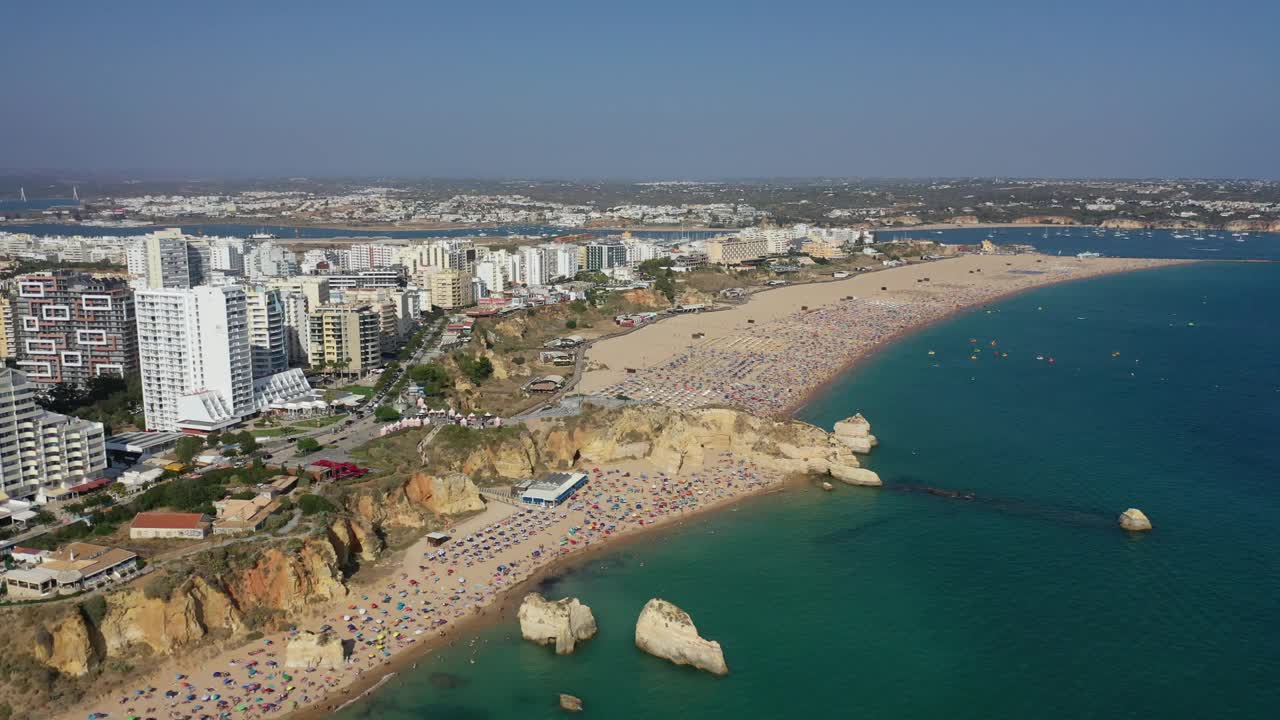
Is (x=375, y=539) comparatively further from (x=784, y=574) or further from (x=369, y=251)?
(x=369, y=251)

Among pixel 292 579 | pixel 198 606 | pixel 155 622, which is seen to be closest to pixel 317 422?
pixel 292 579

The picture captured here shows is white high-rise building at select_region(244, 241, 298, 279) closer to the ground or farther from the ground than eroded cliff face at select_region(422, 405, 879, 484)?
farther from the ground

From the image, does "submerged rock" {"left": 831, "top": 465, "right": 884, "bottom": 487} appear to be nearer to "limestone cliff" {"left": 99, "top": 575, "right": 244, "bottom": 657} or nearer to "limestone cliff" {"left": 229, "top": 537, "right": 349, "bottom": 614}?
"limestone cliff" {"left": 229, "top": 537, "right": 349, "bottom": 614}

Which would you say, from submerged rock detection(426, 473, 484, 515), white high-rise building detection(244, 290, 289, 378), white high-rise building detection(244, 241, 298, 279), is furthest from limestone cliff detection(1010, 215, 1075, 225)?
submerged rock detection(426, 473, 484, 515)

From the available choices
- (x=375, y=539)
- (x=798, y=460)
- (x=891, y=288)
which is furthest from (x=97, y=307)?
(x=891, y=288)

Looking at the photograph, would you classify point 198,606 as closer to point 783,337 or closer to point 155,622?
point 155,622
